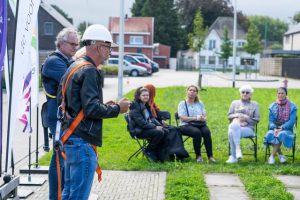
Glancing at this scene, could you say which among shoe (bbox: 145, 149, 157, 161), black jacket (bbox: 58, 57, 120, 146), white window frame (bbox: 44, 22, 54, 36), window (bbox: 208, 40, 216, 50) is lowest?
shoe (bbox: 145, 149, 157, 161)

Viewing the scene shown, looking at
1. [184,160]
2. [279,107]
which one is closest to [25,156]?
[184,160]

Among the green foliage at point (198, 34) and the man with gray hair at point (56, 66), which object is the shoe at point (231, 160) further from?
the green foliage at point (198, 34)

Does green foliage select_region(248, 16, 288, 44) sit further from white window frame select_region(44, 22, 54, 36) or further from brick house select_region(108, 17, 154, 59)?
white window frame select_region(44, 22, 54, 36)

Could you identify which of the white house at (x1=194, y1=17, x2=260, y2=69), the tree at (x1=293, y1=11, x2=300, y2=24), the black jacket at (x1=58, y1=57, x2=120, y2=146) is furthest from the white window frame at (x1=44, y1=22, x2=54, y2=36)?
the black jacket at (x1=58, y1=57, x2=120, y2=146)

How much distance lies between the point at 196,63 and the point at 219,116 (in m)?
70.5

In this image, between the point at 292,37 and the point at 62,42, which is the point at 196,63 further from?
Result: the point at 62,42

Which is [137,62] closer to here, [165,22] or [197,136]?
[197,136]

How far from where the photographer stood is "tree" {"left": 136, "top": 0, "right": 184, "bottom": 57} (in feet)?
289

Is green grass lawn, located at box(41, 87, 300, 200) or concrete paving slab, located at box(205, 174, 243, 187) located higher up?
green grass lawn, located at box(41, 87, 300, 200)

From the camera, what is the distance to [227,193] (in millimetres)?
7367

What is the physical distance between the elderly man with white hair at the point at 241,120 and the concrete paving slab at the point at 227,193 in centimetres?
A: 181

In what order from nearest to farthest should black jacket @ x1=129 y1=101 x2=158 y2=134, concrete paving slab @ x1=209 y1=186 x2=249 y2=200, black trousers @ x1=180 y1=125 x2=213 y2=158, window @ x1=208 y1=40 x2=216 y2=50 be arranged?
concrete paving slab @ x1=209 y1=186 x2=249 y2=200 → black jacket @ x1=129 y1=101 x2=158 y2=134 → black trousers @ x1=180 y1=125 x2=213 y2=158 → window @ x1=208 y1=40 x2=216 y2=50

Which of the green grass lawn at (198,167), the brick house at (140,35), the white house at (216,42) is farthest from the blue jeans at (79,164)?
the white house at (216,42)

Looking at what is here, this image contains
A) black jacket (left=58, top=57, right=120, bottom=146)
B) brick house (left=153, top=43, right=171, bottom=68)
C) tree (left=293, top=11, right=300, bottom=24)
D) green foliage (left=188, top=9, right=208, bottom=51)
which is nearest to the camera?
black jacket (left=58, top=57, right=120, bottom=146)
